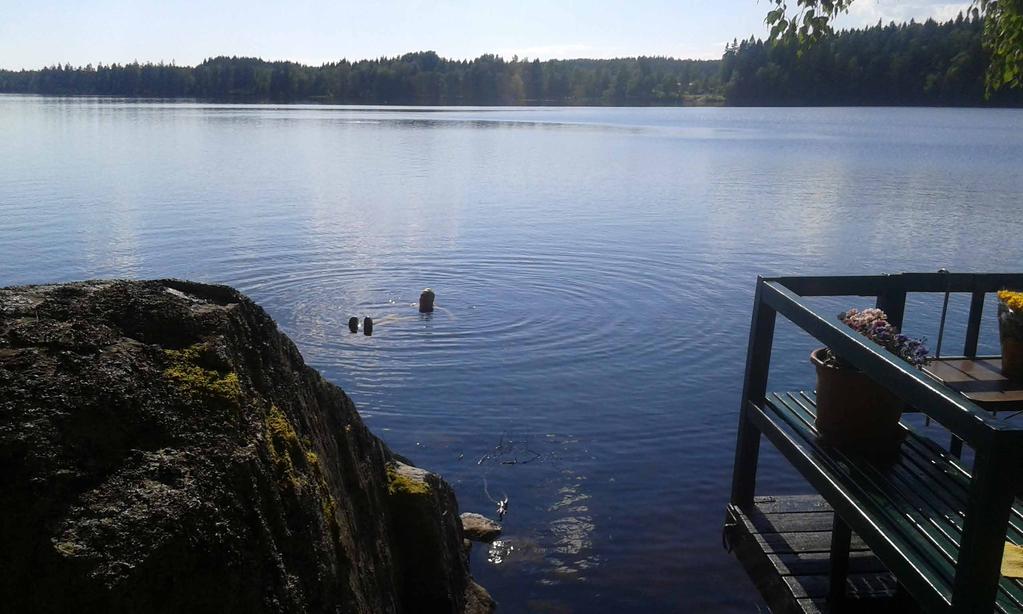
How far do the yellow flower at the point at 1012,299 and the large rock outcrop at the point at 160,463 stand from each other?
16.9 ft

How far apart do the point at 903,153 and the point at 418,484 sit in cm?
5912

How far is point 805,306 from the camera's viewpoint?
6.27 meters

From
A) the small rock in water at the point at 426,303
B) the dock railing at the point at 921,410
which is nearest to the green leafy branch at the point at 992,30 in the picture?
the dock railing at the point at 921,410

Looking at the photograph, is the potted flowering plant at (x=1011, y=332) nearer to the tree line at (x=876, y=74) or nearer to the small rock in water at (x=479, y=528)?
the small rock in water at (x=479, y=528)

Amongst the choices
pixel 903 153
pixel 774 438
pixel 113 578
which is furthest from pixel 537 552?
pixel 903 153

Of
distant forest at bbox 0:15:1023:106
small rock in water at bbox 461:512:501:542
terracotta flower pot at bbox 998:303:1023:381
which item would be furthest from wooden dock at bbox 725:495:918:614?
distant forest at bbox 0:15:1023:106

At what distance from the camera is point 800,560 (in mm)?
6691

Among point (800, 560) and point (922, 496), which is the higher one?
point (922, 496)

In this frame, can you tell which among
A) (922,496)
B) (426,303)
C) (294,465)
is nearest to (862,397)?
(922,496)

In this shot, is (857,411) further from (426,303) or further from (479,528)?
(426,303)

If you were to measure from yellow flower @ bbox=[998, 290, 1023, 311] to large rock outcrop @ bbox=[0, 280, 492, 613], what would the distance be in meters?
5.15

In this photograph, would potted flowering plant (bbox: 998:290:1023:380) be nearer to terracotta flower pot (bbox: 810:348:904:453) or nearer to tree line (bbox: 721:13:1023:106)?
terracotta flower pot (bbox: 810:348:904:453)

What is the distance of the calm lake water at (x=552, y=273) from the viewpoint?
9844mm

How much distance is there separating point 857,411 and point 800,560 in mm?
1340
